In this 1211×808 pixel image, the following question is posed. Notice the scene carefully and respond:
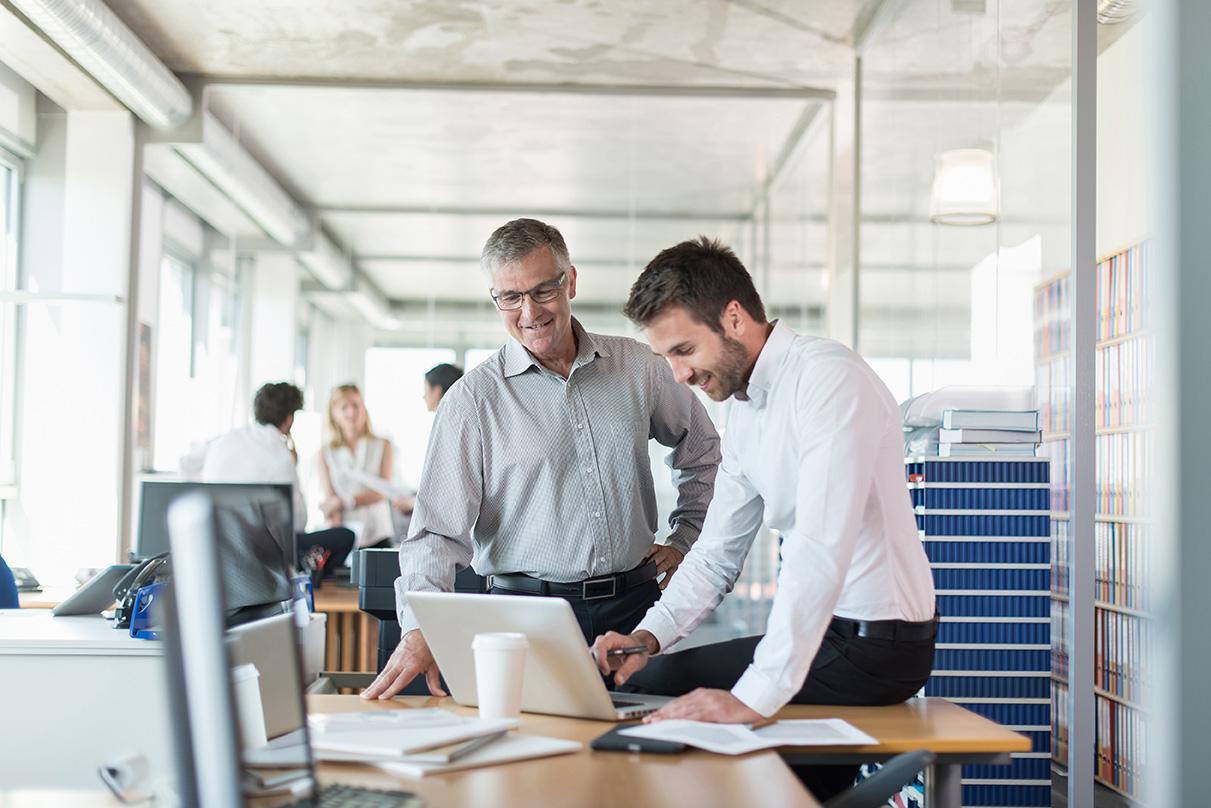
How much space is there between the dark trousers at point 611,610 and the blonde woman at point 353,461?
5.13 meters

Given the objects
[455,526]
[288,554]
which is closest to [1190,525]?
[455,526]

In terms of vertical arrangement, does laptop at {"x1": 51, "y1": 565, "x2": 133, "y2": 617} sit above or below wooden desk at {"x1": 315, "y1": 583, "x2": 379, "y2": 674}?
above

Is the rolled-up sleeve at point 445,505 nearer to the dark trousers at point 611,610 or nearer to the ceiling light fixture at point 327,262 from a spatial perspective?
the dark trousers at point 611,610

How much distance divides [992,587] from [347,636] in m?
3.28

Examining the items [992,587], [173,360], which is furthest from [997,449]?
[173,360]

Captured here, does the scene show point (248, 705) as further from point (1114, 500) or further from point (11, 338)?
point (11, 338)

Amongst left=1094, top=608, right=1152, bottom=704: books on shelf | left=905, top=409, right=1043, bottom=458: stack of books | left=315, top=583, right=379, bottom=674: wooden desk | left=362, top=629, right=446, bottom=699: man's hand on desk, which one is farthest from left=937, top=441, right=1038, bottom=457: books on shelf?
left=315, top=583, right=379, bottom=674: wooden desk

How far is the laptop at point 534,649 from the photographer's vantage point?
80.2 inches

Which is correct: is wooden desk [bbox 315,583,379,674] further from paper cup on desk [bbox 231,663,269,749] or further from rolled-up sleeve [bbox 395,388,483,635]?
paper cup on desk [bbox 231,663,269,749]

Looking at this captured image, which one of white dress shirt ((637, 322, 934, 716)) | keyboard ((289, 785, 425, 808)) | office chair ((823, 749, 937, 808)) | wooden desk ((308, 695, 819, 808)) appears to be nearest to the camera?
keyboard ((289, 785, 425, 808))

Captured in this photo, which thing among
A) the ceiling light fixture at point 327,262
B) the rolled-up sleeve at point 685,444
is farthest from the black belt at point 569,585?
the ceiling light fixture at point 327,262

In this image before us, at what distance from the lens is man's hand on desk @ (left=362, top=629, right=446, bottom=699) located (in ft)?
7.68

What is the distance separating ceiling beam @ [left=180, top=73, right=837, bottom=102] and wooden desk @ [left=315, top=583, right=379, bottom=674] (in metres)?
2.82

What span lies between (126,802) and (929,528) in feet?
8.34
